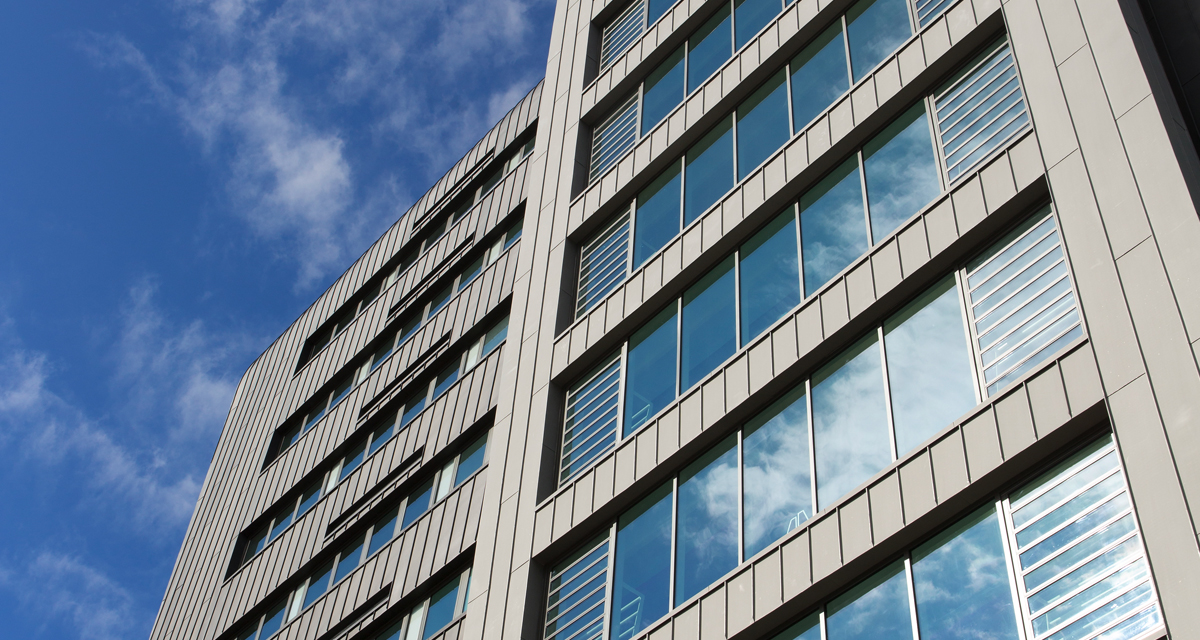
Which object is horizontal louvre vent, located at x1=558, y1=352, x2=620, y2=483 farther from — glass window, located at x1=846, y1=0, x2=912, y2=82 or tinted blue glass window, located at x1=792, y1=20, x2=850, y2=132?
glass window, located at x1=846, y1=0, x2=912, y2=82

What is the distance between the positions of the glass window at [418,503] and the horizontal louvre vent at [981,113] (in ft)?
43.6

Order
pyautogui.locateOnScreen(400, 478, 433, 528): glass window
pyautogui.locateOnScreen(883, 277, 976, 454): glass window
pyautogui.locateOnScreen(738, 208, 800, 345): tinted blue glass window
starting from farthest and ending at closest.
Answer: pyautogui.locateOnScreen(400, 478, 433, 528): glass window, pyautogui.locateOnScreen(738, 208, 800, 345): tinted blue glass window, pyautogui.locateOnScreen(883, 277, 976, 454): glass window

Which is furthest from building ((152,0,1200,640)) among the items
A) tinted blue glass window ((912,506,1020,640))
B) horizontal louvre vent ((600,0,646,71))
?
horizontal louvre vent ((600,0,646,71))

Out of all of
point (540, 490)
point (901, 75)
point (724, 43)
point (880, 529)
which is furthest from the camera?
point (724, 43)

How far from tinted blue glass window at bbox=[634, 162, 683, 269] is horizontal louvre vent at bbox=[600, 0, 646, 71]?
5.49 metres

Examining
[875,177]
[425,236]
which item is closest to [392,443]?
[425,236]

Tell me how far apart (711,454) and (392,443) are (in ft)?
41.6

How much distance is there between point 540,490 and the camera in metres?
19.3

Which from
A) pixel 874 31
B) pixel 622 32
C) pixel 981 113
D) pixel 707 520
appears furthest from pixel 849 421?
pixel 622 32

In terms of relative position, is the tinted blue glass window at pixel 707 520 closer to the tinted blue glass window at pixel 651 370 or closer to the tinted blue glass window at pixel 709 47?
the tinted blue glass window at pixel 651 370

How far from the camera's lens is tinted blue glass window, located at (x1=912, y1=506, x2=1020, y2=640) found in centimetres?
1170

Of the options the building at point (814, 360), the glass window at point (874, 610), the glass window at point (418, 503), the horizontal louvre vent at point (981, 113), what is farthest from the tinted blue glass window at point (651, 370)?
the glass window at point (418, 503)

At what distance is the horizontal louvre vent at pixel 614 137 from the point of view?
24.7m

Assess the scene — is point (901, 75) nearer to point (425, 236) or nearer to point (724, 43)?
point (724, 43)
